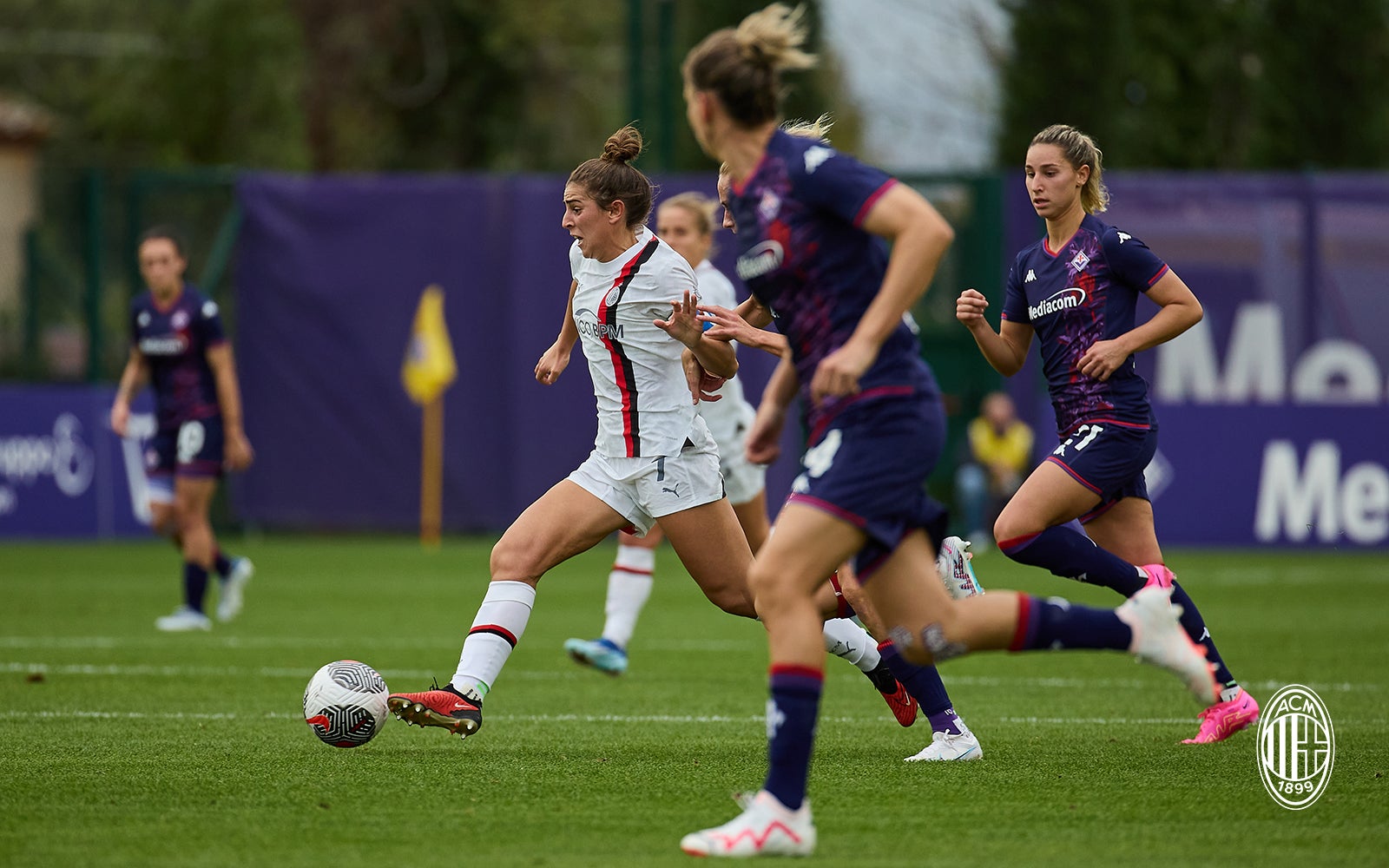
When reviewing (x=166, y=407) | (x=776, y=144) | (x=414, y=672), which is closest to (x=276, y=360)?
(x=166, y=407)

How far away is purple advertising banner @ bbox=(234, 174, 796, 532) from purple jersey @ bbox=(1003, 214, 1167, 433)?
12631 mm

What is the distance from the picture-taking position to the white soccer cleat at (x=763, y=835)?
4742 mm

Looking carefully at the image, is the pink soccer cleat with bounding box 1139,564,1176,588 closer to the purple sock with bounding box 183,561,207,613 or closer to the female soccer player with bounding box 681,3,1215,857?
the female soccer player with bounding box 681,3,1215,857

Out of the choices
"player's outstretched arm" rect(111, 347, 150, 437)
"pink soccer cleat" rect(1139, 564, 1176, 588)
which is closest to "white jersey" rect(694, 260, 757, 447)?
"pink soccer cleat" rect(1139, 564, 1176, 588)

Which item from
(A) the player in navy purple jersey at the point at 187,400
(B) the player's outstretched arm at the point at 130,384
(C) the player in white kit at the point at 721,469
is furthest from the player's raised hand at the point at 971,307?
(B) the player's outstretched arm at the point at 130,384

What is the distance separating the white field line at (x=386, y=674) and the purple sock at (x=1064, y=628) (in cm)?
372

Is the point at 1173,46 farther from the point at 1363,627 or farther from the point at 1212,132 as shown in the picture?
the point at 1363,627

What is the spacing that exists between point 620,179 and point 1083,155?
191 cm

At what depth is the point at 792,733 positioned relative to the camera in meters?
4.77

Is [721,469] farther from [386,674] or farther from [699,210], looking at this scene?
[386,674]

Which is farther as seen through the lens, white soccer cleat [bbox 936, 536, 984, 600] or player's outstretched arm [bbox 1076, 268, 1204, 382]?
player's outstretched arm [bbox 1076, 268, 1204, 382]

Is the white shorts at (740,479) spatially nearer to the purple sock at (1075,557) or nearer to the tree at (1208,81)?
the purple sock at (1075,557)

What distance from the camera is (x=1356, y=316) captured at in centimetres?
1814

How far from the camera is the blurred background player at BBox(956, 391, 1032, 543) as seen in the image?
1841 cm
